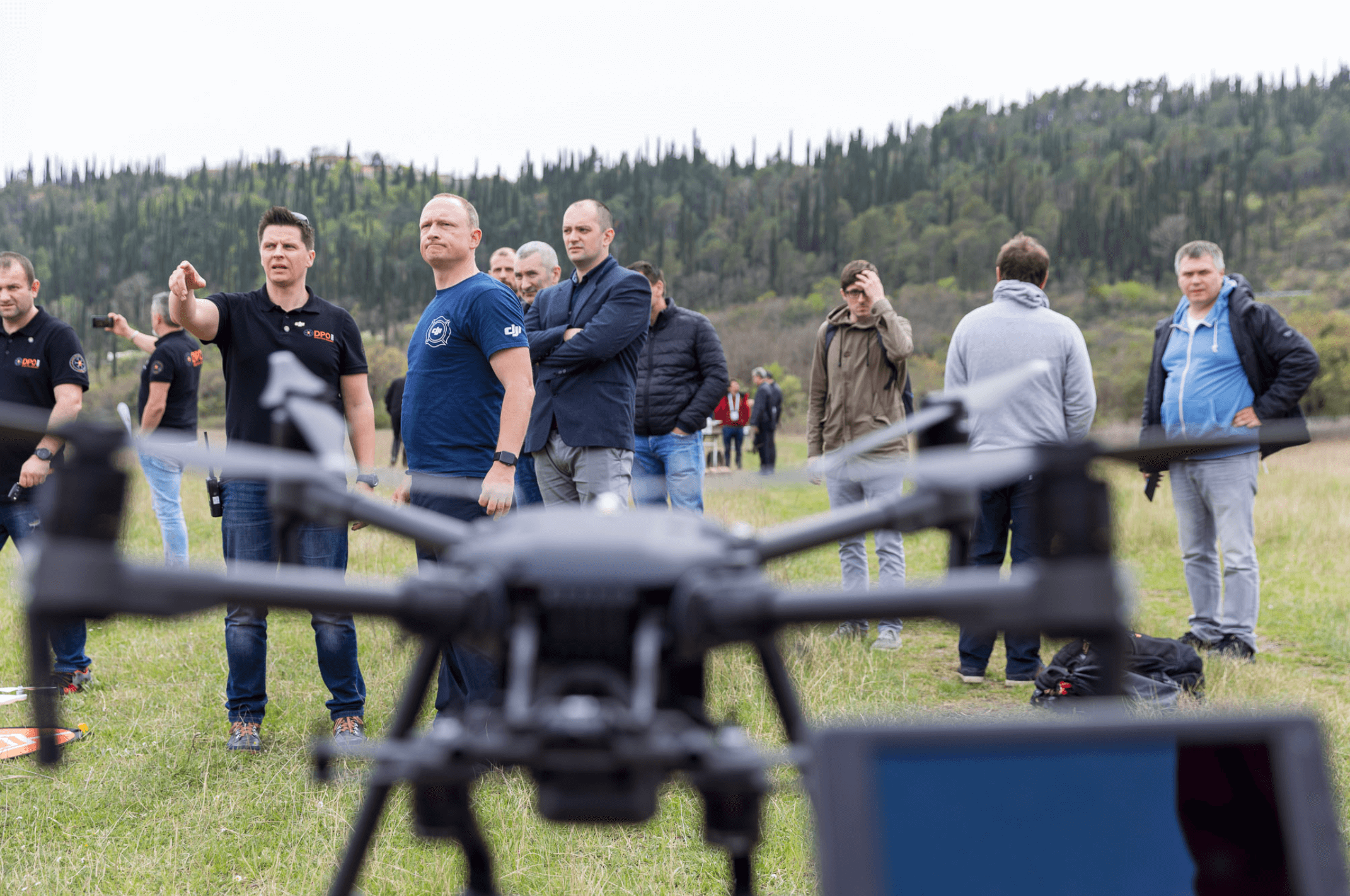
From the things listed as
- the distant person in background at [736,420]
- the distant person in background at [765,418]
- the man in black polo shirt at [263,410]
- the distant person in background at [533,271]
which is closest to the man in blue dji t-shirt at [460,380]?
the man in black polo shirt at [263,410]

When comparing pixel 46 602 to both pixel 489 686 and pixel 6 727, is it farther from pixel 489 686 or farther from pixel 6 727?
pixel 6 727

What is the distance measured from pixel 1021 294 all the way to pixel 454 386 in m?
3.11

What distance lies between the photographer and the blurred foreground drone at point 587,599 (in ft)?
2.25

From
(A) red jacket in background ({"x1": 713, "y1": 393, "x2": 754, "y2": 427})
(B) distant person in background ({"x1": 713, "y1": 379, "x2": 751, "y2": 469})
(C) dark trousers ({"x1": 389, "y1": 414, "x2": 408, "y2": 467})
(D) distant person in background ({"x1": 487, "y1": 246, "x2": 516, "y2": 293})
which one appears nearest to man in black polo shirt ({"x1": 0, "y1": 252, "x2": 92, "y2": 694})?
(D) distant person in background ({"x1": 487, "y1": 246, "x2": 516, "y2": 293})

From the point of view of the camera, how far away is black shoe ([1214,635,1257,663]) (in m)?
5.47

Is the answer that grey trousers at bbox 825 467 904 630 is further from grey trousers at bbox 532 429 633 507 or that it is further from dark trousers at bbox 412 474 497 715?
dark trousers at bbox 412 474 497 715

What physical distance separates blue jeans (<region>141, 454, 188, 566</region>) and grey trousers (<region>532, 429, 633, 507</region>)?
110 inches

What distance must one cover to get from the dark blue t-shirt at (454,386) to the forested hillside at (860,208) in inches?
2469

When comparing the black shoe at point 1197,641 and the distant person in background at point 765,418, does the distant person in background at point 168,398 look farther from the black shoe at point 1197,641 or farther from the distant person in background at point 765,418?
the distant person in background at point 765,418

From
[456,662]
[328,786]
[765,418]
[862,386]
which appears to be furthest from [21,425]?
[765,418]

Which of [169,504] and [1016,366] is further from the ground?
[1016,366]

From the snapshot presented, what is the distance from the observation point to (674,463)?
6.81 meters

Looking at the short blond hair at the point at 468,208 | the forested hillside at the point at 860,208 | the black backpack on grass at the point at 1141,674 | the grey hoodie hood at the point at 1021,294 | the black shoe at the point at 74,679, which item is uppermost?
the forested hillside at the point at 860,208

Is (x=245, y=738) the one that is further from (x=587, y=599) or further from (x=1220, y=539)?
(x=1220, y=539)
